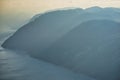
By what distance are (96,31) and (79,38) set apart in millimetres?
274

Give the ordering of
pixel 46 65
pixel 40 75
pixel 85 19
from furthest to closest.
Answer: pixel 85 19 < pixel 46 65 < pixel 40 75

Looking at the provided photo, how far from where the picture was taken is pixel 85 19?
4363 millimetres

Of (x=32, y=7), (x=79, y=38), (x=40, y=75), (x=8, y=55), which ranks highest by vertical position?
(x=32, y=7)

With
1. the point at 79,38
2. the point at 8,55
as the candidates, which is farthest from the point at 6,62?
the point at 79,38

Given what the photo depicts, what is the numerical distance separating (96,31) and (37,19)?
2.61ft

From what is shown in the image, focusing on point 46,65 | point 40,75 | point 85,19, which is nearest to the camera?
point 40,75

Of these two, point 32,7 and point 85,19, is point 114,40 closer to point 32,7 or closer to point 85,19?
point 85,19

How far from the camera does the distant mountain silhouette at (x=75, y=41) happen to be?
3.90 meters

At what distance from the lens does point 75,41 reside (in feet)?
13.1

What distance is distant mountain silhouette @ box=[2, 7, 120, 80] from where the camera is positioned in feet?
12.8

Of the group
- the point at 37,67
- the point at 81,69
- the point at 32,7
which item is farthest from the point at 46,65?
the point at 32,7

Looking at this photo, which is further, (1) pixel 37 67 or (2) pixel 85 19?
(2) pixel 85 19

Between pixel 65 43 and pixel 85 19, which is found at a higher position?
pixel 85 19

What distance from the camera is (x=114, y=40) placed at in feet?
13.5
